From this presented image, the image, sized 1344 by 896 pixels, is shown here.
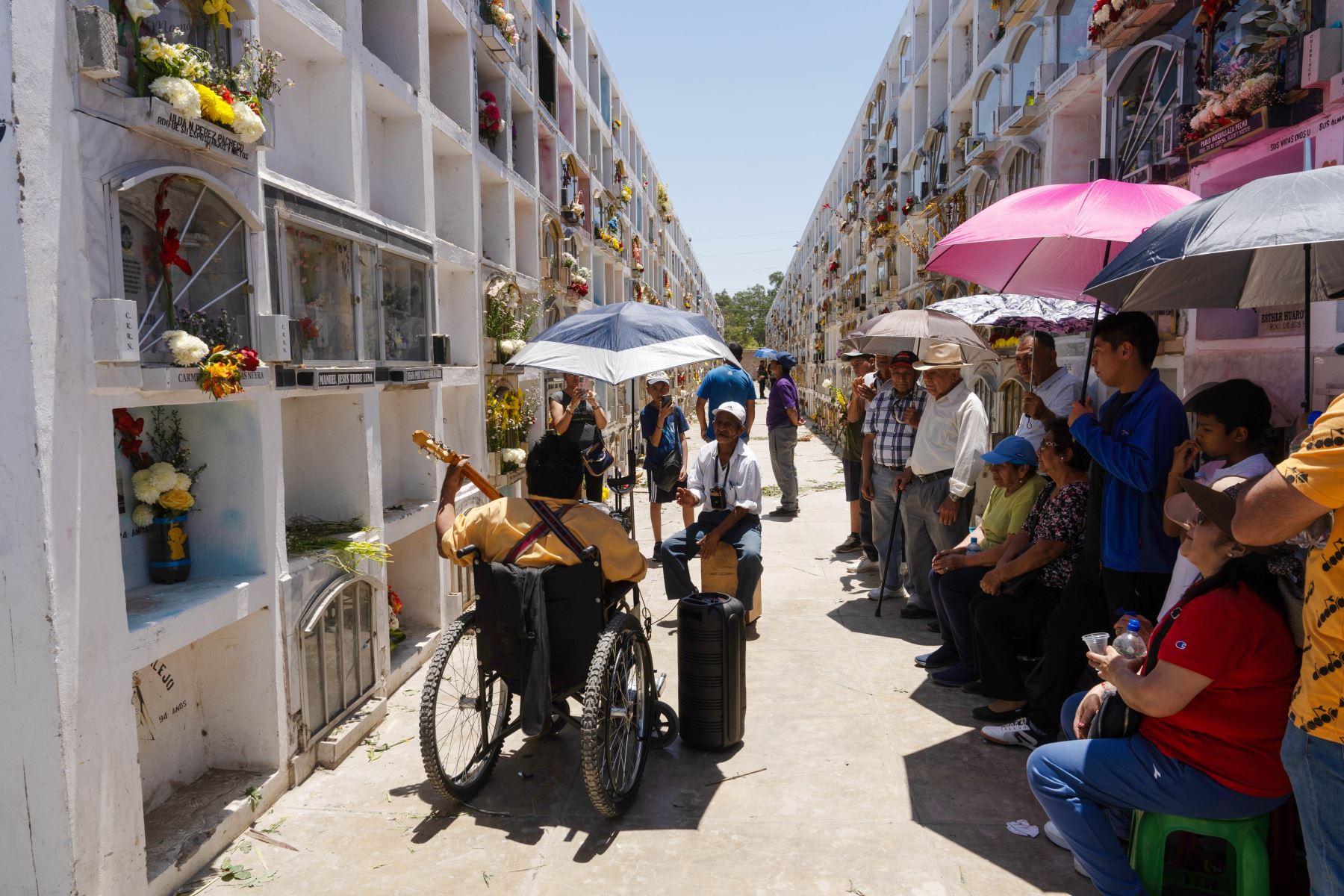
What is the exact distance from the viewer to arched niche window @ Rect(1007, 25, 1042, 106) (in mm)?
9062

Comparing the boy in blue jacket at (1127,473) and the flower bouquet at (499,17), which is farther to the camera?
the flower bouquet at (499,17)

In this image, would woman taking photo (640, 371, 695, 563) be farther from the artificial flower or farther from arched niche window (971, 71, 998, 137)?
arched niche window (971, 71, 998, 137)

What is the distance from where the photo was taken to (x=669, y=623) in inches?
250

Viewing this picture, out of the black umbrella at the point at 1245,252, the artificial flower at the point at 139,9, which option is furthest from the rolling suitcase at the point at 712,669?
the artificial flower at the point at 139,9

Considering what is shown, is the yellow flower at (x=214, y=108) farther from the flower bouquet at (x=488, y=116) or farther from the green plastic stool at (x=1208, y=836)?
the flower bouquet at (x=488, y=116)

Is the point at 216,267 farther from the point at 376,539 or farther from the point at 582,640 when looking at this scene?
the point at 582,640

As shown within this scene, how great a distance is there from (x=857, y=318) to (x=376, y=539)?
17836mm

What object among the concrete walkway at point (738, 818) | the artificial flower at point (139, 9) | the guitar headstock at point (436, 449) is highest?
the artificial flower at point (139, 9)

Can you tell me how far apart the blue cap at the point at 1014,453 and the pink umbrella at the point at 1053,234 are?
1163 mm

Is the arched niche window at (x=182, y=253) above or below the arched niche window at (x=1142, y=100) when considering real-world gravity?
below

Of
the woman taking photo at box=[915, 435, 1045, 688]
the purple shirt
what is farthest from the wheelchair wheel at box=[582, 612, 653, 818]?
the purple shirt

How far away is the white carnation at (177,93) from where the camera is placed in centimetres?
306

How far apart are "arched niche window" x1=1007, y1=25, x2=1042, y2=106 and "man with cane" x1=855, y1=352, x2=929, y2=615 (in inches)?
175

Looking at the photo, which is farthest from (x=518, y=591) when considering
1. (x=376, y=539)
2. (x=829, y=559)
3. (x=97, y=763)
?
(x=829, y=559)
